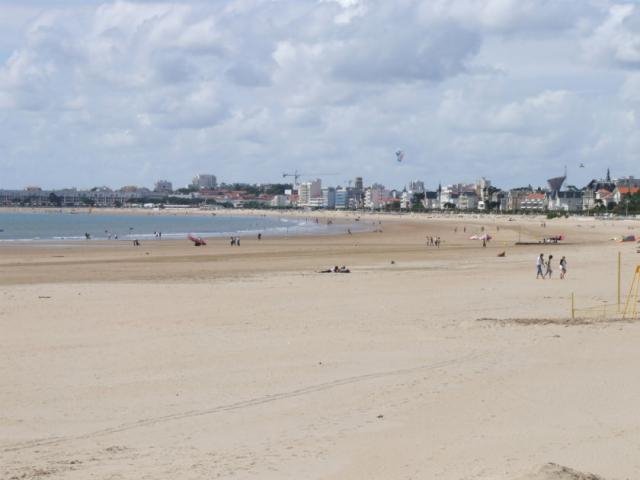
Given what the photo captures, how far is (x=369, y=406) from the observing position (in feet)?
38.0

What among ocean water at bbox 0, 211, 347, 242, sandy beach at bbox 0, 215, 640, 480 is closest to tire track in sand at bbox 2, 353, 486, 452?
sandy beach at bbox 0, 215, 640, 480

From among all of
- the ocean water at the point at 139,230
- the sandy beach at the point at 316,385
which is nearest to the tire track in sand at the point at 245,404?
the sandy beach at the point at 316,385

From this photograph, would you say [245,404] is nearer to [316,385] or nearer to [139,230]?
[316,385]

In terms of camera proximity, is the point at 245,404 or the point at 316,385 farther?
the point at 316,385

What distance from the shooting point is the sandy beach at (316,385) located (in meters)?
9.31

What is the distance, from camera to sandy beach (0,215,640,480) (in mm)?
9312

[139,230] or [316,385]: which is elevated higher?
[316,385]

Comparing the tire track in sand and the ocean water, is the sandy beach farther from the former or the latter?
the ocean water

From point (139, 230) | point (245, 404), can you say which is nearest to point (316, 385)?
point (245, 404)

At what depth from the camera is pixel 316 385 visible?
12.9 m

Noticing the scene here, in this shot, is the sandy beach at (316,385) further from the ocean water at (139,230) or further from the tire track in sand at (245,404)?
the ocean water at (139,230)

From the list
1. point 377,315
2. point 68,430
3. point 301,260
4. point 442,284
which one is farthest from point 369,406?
point 301,260

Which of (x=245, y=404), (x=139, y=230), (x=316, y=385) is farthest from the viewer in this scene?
(x=139, y=230)

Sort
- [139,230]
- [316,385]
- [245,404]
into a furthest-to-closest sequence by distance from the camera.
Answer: [139,230]
[316,385]
[245,404]
